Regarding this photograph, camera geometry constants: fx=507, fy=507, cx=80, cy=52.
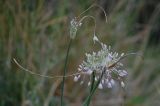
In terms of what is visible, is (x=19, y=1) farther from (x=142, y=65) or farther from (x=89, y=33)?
(x=142, y=65)

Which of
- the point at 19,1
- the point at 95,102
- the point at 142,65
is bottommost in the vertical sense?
the point at 95,102

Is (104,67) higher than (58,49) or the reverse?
the reverse

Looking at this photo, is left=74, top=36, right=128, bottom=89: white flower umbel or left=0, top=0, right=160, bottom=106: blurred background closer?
left=74, top=36, right=128, bottom=89: white flower umbel

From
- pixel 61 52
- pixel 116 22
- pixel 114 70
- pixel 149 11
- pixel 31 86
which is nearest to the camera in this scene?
pixel 114 70

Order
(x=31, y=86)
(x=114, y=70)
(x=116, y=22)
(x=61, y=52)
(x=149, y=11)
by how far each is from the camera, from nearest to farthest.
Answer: (x=114, y=70)
(x=31, y=86)
(x=61, y=52)
(x=116, y=22)
(x=149, y=11)

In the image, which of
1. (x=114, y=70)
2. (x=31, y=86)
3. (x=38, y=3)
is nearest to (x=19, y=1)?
(x=38, y=3)

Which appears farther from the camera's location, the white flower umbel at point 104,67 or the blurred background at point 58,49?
the blurred background at point 58,49

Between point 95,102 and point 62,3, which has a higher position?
point 62,3

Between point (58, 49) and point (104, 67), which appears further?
point (58, 49)
